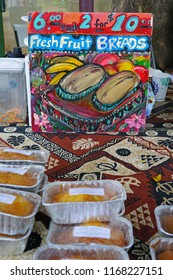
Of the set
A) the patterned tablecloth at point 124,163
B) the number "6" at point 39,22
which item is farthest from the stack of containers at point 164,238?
the number "6" at point 39,22

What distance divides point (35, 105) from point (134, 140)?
2.03 feet

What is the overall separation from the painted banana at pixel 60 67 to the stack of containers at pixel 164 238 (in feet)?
3.57

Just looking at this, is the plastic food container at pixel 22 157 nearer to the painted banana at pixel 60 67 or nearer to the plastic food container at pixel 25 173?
the plastic food container at pixel 25 173

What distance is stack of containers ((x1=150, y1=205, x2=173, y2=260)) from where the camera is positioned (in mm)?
989

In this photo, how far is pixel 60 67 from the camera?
198 centimetres

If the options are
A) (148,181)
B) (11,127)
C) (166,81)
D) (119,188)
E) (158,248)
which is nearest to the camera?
(158,248)

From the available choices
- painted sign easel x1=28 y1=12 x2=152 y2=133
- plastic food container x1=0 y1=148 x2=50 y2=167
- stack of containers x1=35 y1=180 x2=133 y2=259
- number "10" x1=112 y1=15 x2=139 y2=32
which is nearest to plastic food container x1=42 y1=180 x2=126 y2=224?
stack of containers x1=35 y1=180 x2=133 y2=259

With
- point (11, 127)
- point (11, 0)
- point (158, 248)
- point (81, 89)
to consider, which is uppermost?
point (11, 0)

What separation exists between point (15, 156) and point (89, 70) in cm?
81

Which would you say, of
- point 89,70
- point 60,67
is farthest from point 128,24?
point 60,67

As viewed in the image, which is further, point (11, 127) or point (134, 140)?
point (11, 127)

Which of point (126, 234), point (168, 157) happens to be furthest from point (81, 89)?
point (126, 234)

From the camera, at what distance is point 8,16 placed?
358 centimetres
